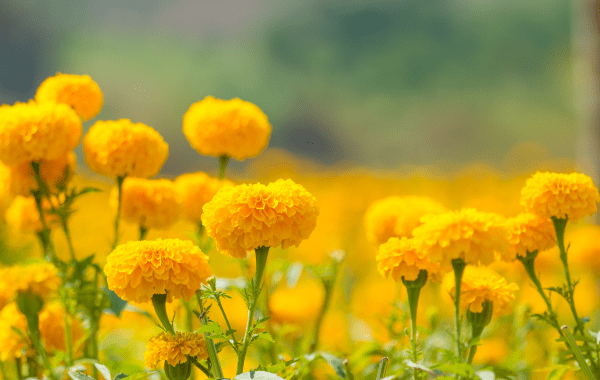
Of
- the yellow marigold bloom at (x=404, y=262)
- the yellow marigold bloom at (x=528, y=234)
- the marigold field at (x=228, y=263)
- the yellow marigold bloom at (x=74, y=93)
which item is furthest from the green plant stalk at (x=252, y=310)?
the yellow marigold bloom at (x=74, y=93)

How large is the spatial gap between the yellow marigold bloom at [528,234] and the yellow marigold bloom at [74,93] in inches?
40.6

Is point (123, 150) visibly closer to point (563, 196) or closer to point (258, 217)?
point (258, 217)

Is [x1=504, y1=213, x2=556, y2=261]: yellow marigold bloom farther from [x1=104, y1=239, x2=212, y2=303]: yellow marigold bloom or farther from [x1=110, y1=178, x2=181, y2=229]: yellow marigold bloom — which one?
[x1=110, y1=178, x2=181, y2=229]: yellow marigold bloom

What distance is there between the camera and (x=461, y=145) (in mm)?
8305

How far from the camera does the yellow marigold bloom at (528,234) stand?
1.01 meters

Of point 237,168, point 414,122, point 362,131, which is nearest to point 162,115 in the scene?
point 237,168

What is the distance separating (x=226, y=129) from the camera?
1.37 meters

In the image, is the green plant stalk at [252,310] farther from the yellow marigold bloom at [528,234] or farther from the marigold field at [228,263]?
the yellow marigold bloom at [528,234]

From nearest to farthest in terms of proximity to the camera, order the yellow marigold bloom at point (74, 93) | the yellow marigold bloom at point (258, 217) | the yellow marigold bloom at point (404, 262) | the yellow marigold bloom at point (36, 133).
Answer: the yellow marigold bloom at point (258, 217) → the yellow marigold bloom at point (404, 262) → the yellow marigold bloom at point (36, 133) → the yellow marigold bloom at point (74, 93)

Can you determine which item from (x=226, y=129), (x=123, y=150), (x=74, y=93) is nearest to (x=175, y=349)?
(x=123, y=150)

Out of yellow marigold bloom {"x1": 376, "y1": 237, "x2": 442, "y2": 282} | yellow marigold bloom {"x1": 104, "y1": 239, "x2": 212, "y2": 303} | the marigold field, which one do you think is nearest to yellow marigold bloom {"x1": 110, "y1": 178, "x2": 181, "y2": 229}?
the marigold field

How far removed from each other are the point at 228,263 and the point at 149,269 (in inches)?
23.9

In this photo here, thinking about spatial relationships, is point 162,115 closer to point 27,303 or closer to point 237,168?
point 237,168

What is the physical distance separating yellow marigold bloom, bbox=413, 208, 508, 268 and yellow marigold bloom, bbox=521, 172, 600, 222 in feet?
0.56
